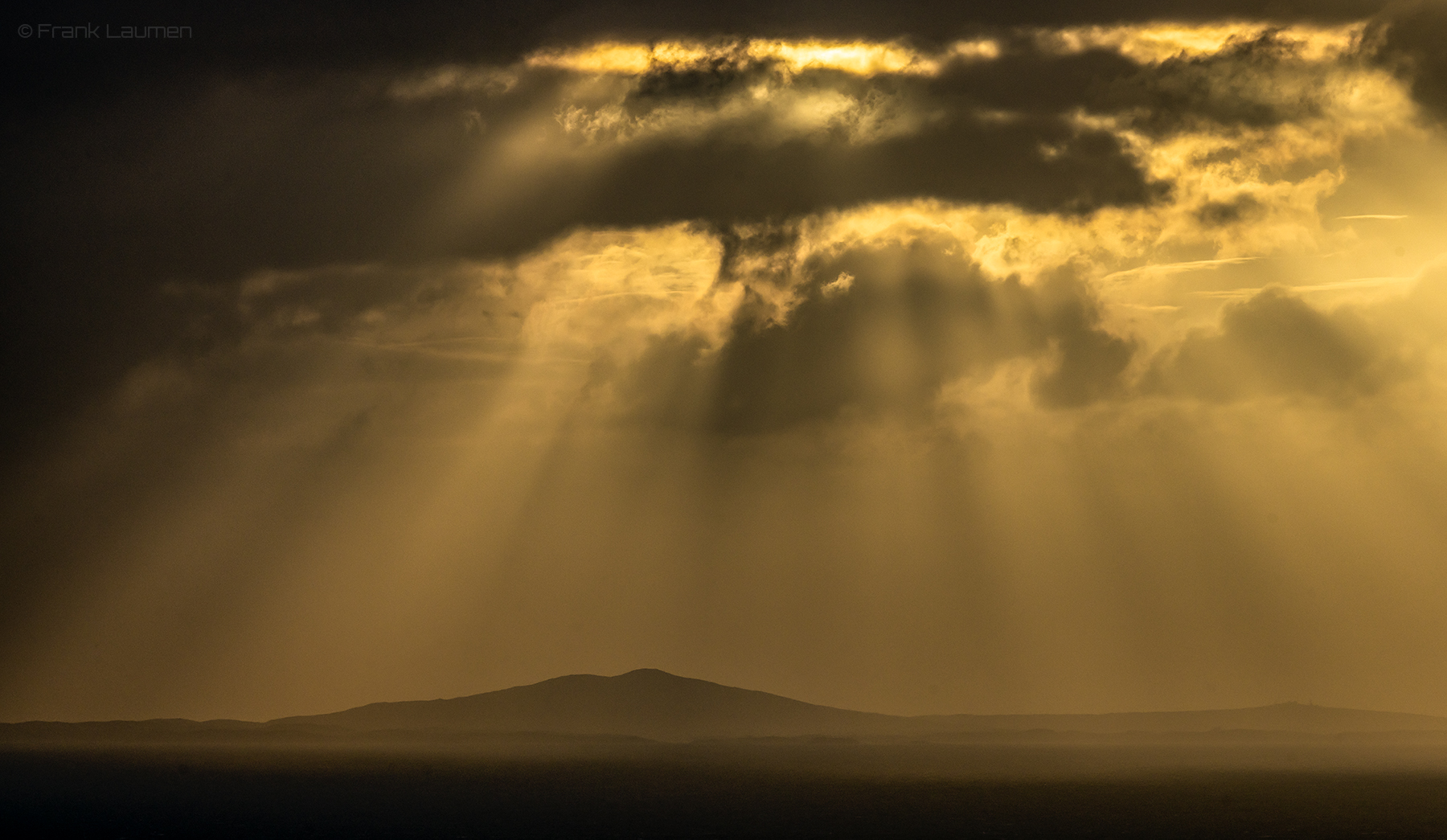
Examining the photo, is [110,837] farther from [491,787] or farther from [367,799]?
[491,787]

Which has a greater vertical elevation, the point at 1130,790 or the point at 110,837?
the point at 1130,790

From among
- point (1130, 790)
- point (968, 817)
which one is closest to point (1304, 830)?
point (968, 817)

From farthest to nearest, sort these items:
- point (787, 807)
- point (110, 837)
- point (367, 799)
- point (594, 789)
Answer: point (594, 789) < point (367, 799) < point (787, 807) < point (110, 837)

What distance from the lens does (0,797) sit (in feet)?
521

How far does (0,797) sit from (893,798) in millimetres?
116708

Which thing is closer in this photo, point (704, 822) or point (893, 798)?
point (704, 822)

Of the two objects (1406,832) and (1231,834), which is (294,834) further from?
(1406,832)

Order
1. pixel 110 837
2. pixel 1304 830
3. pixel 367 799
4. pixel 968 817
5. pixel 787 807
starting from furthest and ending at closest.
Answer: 1. pixel 367 799
2. pixel 787 807
3. pixel 968 817
4. pixel 1304 830
5. pixel 110 837

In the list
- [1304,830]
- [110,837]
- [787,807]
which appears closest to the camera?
[110,837]

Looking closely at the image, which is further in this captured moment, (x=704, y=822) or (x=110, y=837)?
(x=704, y=822)

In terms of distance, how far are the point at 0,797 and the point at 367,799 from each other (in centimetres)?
5121

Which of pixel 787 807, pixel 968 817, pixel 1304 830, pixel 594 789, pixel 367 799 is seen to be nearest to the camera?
pixel 1304 830

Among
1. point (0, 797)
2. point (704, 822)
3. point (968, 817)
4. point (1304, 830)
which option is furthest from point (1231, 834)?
point (0, 797)

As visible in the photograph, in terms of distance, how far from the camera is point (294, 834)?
10325cm
